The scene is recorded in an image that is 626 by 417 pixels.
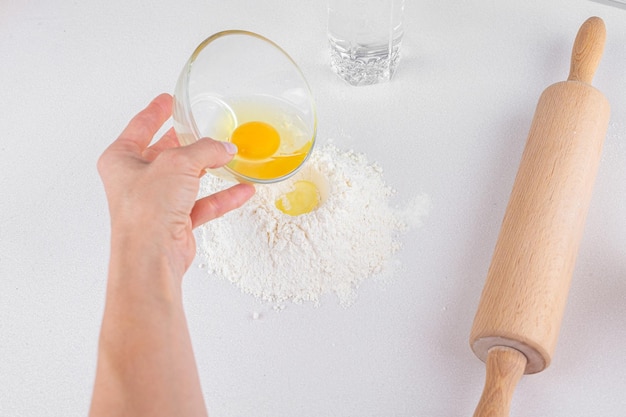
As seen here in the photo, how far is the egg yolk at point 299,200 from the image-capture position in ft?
3.47

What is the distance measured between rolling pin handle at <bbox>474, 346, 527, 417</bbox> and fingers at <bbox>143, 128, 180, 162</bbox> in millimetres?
520

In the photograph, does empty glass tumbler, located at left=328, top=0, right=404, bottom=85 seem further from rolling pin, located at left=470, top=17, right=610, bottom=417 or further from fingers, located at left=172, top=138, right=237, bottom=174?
fingers, located at left=172, top=138, right=237, bottom=174

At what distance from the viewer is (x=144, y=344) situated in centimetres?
71

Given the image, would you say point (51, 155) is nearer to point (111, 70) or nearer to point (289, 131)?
point (111, 70)

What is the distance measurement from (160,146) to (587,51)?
67 centimetres

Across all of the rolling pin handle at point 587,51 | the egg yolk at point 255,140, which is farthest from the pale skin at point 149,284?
the rolling pin handle at point 587,51

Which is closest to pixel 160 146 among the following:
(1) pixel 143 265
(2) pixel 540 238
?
(1) pixel 143 265

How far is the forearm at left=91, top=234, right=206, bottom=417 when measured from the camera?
0.68m

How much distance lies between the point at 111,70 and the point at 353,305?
61 cm

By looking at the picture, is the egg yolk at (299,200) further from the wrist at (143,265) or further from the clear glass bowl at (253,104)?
the wrist at (143,265)

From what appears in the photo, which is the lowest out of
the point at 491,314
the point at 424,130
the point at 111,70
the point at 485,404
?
the point at 485,404

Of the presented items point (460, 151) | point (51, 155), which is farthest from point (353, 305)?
point (51, 155)

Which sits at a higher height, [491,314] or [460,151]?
[460,151]

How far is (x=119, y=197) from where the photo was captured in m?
0.81
